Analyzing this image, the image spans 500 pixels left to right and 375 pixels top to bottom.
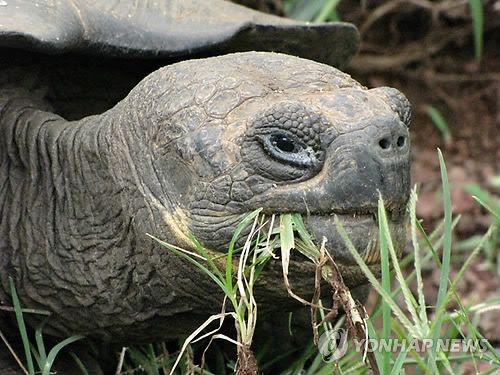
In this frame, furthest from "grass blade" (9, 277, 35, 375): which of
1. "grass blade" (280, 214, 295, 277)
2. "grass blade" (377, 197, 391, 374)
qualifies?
"grass blade" (377, 197, 391, 374)

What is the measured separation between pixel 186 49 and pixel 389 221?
909 mm

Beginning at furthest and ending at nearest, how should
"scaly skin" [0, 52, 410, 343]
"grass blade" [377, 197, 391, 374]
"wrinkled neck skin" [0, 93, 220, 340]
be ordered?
"wrinkled neck skin" [0, 93, 220, 340], "scaly skin" [0, 52, 410, 343], "grass blade" [377, 197, 391, 374]

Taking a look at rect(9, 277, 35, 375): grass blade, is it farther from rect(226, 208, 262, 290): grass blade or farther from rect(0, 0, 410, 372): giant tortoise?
rect(226, 208, 262, 290): grass blade

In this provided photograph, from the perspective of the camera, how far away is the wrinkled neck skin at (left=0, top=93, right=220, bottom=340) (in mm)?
2314

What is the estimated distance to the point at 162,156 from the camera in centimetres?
224

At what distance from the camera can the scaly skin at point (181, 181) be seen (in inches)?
80.3

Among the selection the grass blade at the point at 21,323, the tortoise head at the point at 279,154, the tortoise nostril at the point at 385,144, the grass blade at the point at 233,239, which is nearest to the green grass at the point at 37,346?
the grass blade at the point at 21,323

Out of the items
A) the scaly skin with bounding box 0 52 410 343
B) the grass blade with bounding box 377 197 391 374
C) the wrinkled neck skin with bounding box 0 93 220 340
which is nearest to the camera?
the grass blade with bounding box 377 197 391 374

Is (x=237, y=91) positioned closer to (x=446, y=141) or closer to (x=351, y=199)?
(x=351, y=199)

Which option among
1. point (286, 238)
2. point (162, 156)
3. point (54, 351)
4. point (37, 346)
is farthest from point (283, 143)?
point (37, 346)

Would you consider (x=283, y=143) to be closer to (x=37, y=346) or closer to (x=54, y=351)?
(x=54, y=351)

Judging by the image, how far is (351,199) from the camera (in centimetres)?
201

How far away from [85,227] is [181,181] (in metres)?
0.36

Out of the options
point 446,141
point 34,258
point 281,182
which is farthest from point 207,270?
point 446,141
